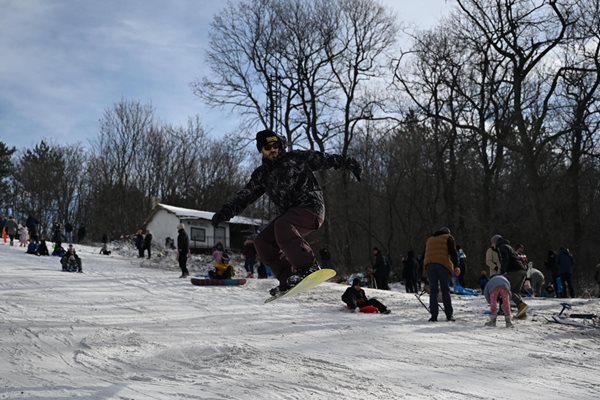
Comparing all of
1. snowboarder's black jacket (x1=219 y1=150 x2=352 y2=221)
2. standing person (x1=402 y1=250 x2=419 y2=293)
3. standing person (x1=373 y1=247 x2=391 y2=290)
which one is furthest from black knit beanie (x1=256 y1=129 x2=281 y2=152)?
standing person (x1=402 y1=250 x2=419 y2=293)

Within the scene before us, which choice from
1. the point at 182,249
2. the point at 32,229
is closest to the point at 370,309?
the point at 182,249

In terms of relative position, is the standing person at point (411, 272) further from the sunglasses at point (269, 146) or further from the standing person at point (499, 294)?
the sunglasses at point (269, 146)

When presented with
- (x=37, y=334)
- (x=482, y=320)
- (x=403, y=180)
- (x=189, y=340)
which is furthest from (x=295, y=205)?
(x=403, y=180)

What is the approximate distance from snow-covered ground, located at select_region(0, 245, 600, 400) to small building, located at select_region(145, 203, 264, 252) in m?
31.5

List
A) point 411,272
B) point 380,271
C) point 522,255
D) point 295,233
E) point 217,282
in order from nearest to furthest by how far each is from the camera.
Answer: point 295,233, point 522,255, point 217,282, point 380,271, point 411,272

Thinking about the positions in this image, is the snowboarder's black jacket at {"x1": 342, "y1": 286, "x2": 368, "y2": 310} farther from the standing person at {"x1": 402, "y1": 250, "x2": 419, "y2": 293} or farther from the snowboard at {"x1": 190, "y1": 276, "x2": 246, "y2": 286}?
the standing person at {"x1": 402, "y1": 250, "x2": 419, "y2": 293}

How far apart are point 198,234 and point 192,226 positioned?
95cm

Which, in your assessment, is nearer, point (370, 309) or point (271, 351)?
point (271, 351)

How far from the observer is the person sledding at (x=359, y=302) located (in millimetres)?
12328

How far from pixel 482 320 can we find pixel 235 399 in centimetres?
761

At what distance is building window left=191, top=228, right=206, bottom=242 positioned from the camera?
153 feet

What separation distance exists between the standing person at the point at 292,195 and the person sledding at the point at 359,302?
21.4ft

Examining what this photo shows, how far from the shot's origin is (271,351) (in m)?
8.03

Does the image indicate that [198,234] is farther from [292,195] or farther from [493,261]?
[292,195]
